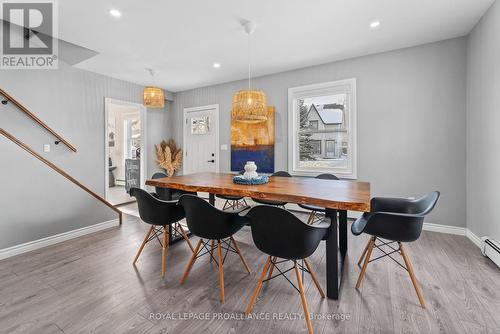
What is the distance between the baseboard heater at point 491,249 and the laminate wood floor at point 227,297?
68 millimetres

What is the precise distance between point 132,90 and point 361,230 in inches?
198

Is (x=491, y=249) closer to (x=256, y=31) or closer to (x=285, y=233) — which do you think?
(x=285, y=233)

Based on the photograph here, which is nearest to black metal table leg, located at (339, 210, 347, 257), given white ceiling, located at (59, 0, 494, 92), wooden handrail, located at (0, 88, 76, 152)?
white ceiling, located at (59, 0, 494, 92)

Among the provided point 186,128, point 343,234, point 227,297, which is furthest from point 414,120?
point 186,128

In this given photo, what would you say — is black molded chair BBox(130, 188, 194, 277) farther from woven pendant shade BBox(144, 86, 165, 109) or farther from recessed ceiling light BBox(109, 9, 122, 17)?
recessed ceiling light BBox(109, 9, 122, 17)

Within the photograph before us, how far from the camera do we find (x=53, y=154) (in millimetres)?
3578

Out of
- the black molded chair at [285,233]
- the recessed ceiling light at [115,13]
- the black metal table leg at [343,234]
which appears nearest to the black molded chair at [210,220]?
the black molded chair at [285,233]

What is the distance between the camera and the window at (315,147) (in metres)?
4.17

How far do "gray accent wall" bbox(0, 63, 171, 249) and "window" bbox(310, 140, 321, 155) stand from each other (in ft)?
11.7

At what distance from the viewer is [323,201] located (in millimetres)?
1695

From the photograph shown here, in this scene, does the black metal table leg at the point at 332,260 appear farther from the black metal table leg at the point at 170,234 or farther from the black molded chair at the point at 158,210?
the black metal table leg at the point at 170,234

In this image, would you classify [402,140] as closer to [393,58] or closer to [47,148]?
[393,58]

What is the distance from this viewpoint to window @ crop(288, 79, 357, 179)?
3830 mm

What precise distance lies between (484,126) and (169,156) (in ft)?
17.8
